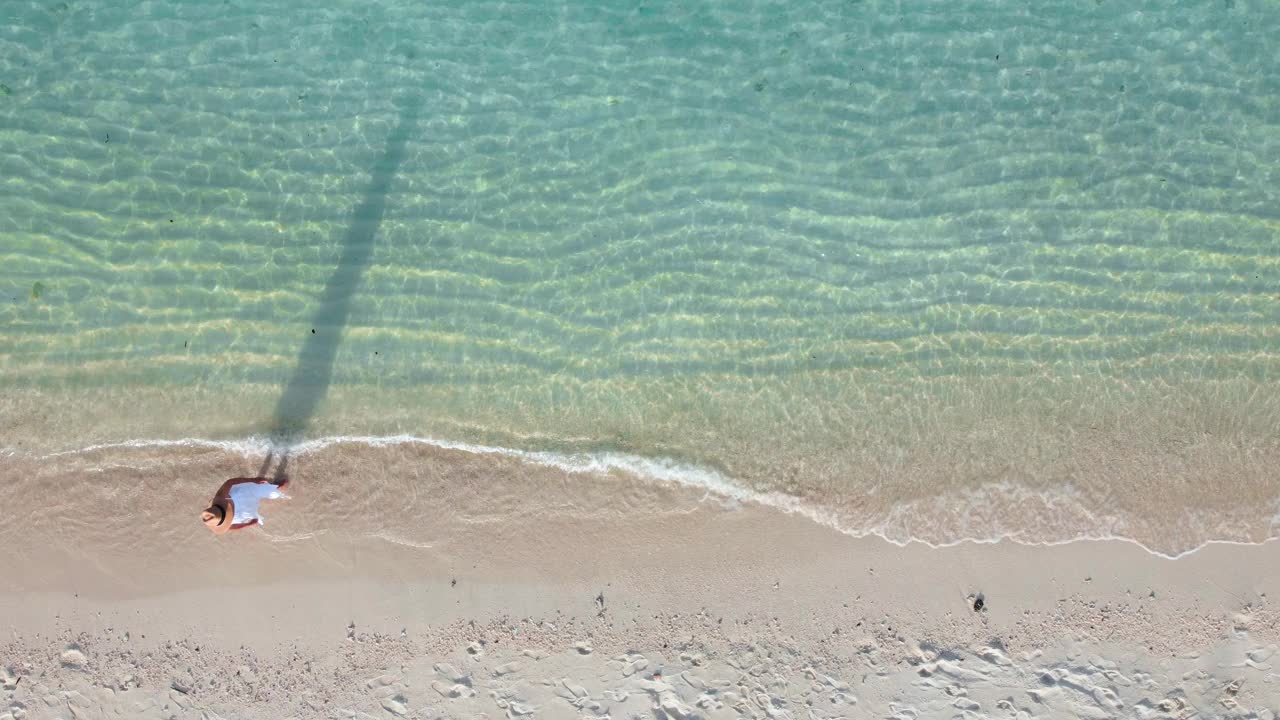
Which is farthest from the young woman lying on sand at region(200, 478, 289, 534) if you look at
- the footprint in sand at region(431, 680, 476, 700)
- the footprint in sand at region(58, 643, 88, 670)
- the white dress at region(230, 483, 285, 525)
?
the footprint in sand at region(431, 680, 476, 700)

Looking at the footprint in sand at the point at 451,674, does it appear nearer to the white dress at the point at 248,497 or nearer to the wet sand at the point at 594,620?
the wet sand at the point at 594,620

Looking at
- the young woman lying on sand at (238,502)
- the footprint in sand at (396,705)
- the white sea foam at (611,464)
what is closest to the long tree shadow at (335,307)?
the white sea foam at (611,464)

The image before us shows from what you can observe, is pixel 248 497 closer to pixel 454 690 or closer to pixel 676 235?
pixel 454 690

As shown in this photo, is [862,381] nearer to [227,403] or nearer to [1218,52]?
[1218,52]

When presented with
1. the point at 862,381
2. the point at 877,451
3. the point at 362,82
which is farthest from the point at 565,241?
the point at 877,451

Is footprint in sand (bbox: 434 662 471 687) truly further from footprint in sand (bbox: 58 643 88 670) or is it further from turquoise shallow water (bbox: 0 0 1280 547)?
footprint in sand (bbox: 58 643 88 670)

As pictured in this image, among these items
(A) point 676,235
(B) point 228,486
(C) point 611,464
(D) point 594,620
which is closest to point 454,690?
(D) point 594,620
